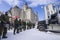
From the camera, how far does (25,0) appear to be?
2172 mm

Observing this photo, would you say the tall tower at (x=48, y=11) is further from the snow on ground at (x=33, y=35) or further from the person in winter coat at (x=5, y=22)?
the person in winter coat at (x=5, y=22)

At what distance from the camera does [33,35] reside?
2229 mm

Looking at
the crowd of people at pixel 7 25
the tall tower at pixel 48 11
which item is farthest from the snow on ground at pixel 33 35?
the tall tower at pixel 48 11

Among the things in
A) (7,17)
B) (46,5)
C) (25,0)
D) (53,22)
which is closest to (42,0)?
(46,5)

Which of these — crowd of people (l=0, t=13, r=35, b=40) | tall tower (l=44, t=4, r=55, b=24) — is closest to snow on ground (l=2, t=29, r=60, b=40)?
crowd of people (l=0, t=13, r=35, b=40)

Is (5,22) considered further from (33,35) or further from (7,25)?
(33,35)

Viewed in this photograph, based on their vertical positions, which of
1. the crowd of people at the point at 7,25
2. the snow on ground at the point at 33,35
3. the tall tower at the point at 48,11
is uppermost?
the tall tower at the point at 48,11

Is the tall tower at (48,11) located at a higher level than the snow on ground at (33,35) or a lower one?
higher

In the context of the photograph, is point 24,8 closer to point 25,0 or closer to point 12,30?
point 25,0

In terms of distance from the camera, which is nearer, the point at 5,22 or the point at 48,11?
the point at 5,22

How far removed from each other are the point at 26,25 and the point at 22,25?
63 mm

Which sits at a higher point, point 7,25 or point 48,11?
point 48,11

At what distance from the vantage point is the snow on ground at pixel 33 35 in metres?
2.04

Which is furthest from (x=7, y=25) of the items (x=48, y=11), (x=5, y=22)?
(x=48, y=11)
